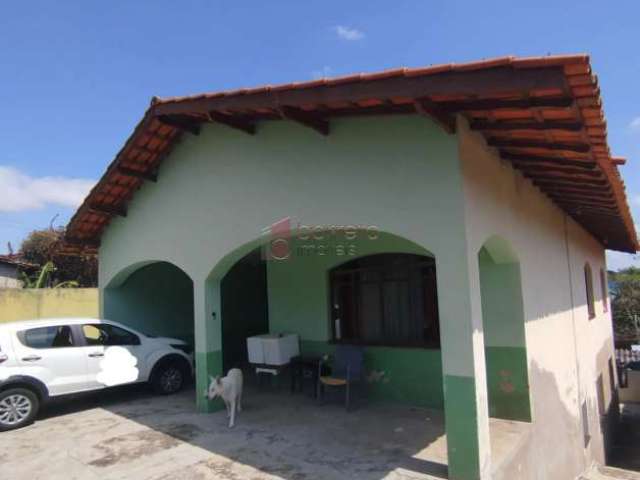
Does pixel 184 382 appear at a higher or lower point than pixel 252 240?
lower

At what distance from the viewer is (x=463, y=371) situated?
16.8 ft

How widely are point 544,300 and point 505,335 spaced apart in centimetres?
185

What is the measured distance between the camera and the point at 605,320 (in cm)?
1706

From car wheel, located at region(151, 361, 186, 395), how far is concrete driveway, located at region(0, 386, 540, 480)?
1.93 ft

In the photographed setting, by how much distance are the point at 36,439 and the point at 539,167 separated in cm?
851

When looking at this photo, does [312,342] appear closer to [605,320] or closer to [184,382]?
[184,382]

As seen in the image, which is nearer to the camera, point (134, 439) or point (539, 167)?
point (134, 439)

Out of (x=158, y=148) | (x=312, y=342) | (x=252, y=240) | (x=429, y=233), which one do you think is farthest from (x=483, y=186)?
(x=158, y=148)

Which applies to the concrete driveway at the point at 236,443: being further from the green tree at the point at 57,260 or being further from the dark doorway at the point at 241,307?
the green tree at the point at 57,260

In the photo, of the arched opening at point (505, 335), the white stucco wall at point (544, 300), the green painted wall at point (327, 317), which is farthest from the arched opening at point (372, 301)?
the white stucco wall at point (544, 300)

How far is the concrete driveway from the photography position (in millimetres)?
5531

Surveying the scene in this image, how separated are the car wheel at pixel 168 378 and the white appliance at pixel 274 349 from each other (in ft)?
5.03

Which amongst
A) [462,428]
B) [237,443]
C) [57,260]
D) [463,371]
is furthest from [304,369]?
[57,260]

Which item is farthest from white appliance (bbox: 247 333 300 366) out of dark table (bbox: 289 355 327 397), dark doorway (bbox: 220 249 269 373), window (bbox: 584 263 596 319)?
window (bbox: 584 263 596 319)
